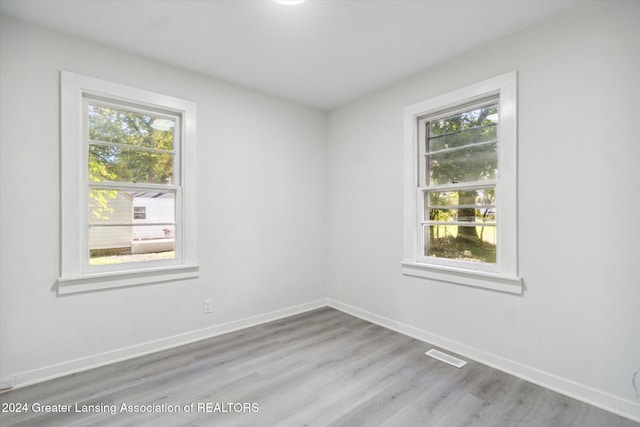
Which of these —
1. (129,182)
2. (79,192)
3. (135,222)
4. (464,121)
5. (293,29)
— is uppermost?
(293,29)

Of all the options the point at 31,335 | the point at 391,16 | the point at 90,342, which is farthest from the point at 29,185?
the point at 391,16

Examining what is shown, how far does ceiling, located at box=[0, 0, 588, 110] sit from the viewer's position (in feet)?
6.50

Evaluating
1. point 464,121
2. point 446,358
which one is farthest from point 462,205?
→ point 446,358

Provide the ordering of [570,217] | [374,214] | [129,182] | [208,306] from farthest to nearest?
[374,214] → [208,306] → [129,182] → [570,217]

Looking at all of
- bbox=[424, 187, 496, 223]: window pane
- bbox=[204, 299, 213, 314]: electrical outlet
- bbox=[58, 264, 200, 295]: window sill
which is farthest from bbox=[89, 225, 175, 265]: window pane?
bbox=[424, 187, 496, 223]: window pane

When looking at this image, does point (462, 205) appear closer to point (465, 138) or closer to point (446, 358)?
point (465, 138)

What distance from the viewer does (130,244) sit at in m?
2.61

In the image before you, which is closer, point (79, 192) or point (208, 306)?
point (79, 192)

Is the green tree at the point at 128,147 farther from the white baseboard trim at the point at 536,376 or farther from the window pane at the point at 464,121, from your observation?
the white baseboard trim at the point at 536,376

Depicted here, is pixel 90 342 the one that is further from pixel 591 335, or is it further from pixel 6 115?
pixel 591 335

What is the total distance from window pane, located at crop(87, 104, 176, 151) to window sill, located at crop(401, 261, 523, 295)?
2.67 metres

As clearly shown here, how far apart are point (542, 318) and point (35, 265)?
12.2ft

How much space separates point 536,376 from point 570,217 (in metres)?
1.17

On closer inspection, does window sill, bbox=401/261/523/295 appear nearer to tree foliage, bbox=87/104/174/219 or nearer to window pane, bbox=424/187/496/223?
window pane, bbox=424/187/496/223
